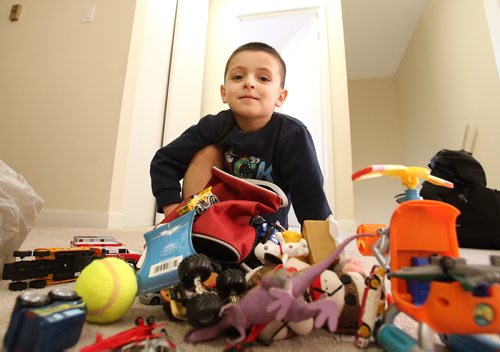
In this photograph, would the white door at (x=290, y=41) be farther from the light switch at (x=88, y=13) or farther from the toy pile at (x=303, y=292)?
the toy pile at (x=303, y=292)

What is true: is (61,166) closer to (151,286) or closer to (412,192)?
(151,286)

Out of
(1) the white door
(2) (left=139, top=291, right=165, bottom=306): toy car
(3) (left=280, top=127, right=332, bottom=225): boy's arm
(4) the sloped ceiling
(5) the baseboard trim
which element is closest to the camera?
(2) (left=139, top=291, right=165, bottom=306): toy car

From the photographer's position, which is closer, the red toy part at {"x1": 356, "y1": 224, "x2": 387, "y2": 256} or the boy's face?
the red toy part at {"x1": 356, "y1": 224, "x2": 387, "y2": 256}

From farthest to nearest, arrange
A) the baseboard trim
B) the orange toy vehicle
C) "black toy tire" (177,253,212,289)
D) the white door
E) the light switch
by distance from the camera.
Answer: the white door
the light switch
the baseboard trim
"black toy tire" (177,253,212,289)
the orange toy vehicle

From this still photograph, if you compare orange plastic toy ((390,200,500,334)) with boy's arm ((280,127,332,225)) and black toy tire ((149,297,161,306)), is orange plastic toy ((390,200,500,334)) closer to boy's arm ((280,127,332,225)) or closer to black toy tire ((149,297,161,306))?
black toy tire ((149,297,161,306))

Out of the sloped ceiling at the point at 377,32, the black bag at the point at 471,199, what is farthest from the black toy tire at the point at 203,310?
the sloped ceiling at the point at 377,32

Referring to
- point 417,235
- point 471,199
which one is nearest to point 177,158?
point 417,235

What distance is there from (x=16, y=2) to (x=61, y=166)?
113 centimetres

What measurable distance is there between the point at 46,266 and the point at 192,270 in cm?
32

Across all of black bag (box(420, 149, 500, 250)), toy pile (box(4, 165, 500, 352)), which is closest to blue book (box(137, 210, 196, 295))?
toy pile (box(4, 165, 500, 352))

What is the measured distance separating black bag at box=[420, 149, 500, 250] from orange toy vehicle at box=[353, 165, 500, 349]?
1.36 m

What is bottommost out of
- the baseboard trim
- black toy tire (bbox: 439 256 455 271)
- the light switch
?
black toy tire (bbox: 439 256 455 271)

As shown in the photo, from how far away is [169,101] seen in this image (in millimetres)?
1889

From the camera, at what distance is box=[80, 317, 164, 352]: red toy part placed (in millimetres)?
268
